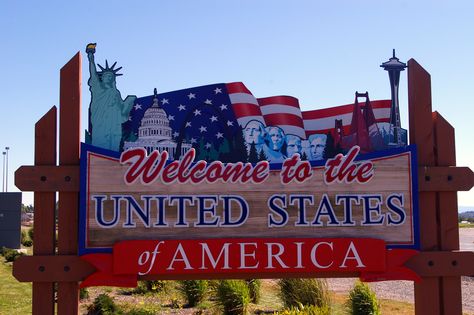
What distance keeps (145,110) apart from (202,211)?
1410 millimetres

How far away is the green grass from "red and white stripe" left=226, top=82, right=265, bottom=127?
28.7 ft

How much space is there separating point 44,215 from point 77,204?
39 centimetres

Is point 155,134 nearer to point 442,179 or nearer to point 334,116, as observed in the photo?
point 334,116

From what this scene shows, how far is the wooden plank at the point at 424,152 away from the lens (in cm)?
639

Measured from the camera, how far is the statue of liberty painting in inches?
244

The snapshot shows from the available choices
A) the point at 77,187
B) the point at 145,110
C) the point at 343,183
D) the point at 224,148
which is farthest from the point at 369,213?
the point at 77,187

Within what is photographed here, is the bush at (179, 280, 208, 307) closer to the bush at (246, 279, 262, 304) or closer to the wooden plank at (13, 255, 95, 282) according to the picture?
the bush at (246, 279, 262, 304)

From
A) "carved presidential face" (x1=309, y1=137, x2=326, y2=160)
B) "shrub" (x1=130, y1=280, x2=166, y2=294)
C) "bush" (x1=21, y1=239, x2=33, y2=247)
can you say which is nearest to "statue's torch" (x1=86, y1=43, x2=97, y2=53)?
"carved presidential face" (x1=309, y1=137, x2=326, y2=160)

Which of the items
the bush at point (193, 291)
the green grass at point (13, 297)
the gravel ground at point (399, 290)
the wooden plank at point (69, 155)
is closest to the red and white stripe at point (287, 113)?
the wooden plank at point (69, 155)

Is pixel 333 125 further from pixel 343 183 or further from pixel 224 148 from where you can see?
pixel 224 148

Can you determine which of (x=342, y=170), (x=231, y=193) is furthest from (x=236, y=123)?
(x=342, y=170)

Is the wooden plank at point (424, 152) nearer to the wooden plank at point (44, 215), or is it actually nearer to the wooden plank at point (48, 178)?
the wooden plank at point (48, 178)

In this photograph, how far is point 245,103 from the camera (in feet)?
21.6

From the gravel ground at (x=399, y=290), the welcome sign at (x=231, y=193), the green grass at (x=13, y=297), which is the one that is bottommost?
the gravel ground at (x=399, y=290)
